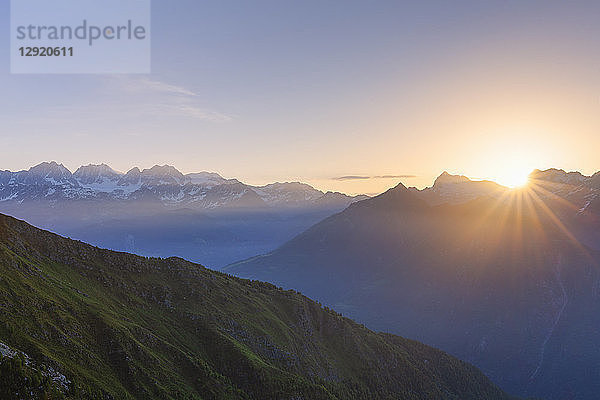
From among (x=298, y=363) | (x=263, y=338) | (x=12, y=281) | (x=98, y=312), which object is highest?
(x=12, y=281)

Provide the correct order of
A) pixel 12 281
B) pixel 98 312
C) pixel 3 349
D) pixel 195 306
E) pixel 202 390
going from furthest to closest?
pixel 195 306 < pixel 202 390 < pixel 98 312 < pixel 12 281 < pixel 3 349

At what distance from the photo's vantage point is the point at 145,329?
117250mm

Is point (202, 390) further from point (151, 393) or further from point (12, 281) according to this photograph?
point (12, 281)

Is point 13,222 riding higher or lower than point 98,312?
higher

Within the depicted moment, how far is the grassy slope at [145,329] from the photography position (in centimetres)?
8625

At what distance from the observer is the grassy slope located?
3396 inches

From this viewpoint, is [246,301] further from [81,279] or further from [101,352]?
[101,352]

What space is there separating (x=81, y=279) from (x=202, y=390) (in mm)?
55558

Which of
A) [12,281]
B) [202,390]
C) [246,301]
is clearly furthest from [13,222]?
[246,301]

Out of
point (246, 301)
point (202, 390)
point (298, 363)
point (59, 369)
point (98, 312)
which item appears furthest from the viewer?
point (246, 301)

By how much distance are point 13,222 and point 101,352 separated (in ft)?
211

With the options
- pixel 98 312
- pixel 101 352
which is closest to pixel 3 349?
pixel 101 352

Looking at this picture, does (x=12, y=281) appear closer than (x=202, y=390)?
Yes

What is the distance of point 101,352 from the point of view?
311 feet
